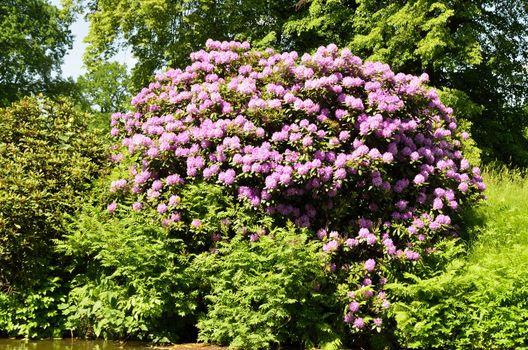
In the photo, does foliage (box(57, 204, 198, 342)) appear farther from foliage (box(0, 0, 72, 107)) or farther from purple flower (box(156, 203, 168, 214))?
foliage (box(0, 0, 72, 107))

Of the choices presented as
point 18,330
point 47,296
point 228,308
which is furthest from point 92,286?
point 228,308

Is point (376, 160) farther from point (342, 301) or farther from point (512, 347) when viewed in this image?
point (512, 347)

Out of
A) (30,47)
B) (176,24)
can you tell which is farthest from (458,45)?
(30,47)

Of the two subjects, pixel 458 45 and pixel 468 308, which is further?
pixel 458 45

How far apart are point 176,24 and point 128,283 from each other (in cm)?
1712

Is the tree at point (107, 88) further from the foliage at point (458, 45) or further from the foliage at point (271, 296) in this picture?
the foliage at point (271, 296)

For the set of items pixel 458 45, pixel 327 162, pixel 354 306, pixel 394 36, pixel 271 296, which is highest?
pixel 394 36

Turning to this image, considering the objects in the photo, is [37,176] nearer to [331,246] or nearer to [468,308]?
[331,246]

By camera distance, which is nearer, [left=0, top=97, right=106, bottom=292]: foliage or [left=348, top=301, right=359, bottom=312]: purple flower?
[left=348, top=301, right=359, bottom=312]: purple flower

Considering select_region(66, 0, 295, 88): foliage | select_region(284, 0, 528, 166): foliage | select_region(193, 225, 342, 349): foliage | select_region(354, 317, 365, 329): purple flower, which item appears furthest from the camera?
select_region(66, 0, 295, 88): foliage

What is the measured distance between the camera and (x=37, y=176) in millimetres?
7594

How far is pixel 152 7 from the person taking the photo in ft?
66.5

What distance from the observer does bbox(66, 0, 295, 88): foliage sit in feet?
68.5

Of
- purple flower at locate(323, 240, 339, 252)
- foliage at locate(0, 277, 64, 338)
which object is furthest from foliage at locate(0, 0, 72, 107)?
purple flower at locate(323, 240, 339, 252)
